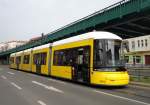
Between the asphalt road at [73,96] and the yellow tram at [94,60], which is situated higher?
the yellow tram at [94,60]

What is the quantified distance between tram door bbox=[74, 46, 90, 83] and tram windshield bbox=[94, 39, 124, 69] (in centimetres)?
93

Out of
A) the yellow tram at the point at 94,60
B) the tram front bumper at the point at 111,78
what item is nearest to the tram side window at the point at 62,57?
the yellow tram at the point at 94,60

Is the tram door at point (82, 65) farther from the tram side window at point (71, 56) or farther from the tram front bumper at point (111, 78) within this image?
the tram front bumper at point (111, 78)

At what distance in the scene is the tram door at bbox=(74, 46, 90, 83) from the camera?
18344 millimetres

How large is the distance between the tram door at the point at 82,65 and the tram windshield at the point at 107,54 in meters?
0.93

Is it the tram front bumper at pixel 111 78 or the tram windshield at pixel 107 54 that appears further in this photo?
the tram windshield at pixel 107 54

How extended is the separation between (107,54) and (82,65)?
2427 mm

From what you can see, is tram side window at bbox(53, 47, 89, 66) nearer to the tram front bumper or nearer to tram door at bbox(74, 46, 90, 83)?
tram door at bbox(74, 46, 90, 83)

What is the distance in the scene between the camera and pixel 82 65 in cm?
1912

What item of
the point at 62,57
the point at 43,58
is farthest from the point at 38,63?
the point at 62,57

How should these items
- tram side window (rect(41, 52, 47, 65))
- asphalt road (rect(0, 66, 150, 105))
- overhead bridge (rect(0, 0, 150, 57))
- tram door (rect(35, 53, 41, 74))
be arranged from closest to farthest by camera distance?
asphalt road (rect(0, 66, 150, 105)), overhead bridge (rect(0, 0, 150, 57)), tram side window (rect(41, 52, 47, 65)), tram door (rect(35, 53, 41, 74))

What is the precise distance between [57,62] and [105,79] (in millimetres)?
8441

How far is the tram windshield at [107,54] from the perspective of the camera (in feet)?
56.3

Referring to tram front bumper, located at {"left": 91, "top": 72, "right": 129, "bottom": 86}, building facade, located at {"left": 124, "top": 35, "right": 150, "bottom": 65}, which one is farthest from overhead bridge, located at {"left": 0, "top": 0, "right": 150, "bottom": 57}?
building facade, located at {"left": 124, "top": 35, "right": 150, "bottom": 65}
